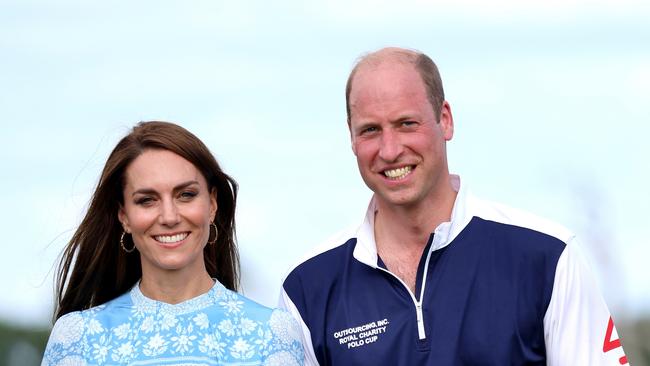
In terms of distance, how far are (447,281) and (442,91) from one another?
0.85m

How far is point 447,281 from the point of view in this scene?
6336 millimetres

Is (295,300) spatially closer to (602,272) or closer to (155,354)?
(155,354)

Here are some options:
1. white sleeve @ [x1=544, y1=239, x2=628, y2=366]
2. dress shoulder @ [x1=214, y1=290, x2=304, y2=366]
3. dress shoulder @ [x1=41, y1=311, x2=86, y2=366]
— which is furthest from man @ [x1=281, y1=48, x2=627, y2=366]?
dress shoulder @ [x1=41, y1=311, x2=86, y2=366]

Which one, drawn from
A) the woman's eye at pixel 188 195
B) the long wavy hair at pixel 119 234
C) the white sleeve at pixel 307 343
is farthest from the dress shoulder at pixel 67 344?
the white sleeve at pixel 307 343

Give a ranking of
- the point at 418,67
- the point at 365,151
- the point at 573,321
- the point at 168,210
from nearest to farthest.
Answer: the point at 168,210 < the point at 573,321 < the point at 365,151 < the point at 418,67

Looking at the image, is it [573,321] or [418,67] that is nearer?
[573,321]

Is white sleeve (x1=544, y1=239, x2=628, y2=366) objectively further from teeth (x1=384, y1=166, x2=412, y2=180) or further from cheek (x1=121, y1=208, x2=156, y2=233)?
cheek (x1=121, y1=208, x2=156, y2=233)

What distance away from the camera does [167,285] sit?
618cm

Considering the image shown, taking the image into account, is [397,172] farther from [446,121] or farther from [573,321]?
[573,321]

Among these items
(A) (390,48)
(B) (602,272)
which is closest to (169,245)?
(A) (390,48)

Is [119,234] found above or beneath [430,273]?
A: above

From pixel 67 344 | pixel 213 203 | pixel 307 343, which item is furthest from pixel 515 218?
pixel 67 344

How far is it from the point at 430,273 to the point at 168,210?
47.1 inches

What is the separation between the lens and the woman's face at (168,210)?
596 cm
